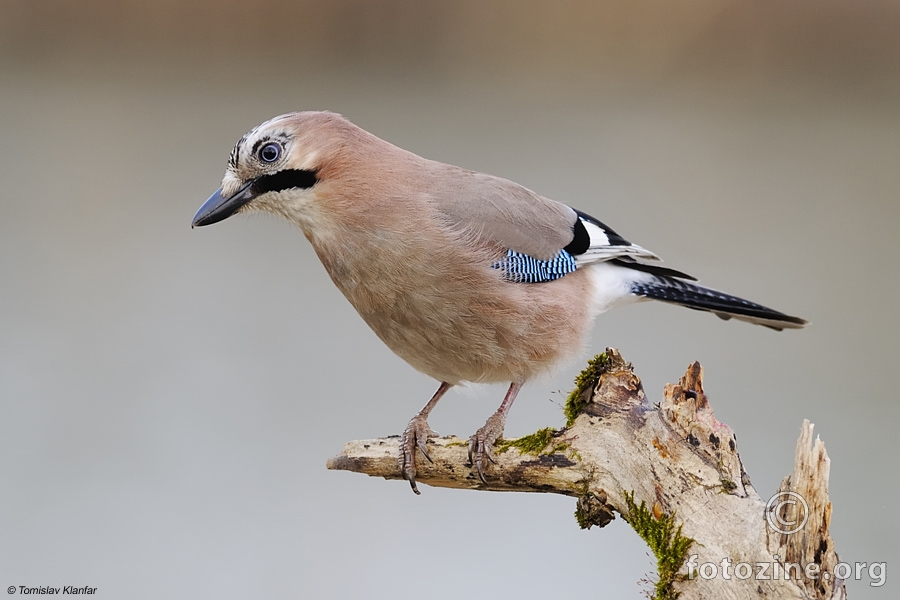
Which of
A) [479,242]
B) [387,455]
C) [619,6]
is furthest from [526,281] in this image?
[619,6]

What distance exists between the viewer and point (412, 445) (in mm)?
2135

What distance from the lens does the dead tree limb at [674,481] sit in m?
1.52

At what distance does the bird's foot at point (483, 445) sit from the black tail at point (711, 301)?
613 mm

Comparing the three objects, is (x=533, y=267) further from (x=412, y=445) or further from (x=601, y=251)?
(x=412, y=445)

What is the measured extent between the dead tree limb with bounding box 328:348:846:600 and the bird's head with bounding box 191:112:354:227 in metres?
0.60

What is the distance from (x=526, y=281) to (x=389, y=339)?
0.36 m

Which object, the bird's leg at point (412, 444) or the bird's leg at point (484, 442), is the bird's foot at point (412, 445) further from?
the bird's leg at point (484, 442)

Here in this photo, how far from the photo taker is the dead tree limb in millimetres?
1521

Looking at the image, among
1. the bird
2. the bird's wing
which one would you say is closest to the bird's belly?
the bird

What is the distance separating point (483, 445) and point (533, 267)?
18.6 inches

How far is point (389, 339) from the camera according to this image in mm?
2137


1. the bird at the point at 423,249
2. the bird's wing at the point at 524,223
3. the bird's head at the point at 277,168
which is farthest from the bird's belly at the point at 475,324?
the bird's head at the point at 277,168

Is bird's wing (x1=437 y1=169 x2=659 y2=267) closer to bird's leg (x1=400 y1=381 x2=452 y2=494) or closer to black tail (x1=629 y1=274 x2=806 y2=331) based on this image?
black tail (x1=629 y1=274 x2=806 y2=331)

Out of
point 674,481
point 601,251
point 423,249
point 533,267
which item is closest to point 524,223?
point 533,267
